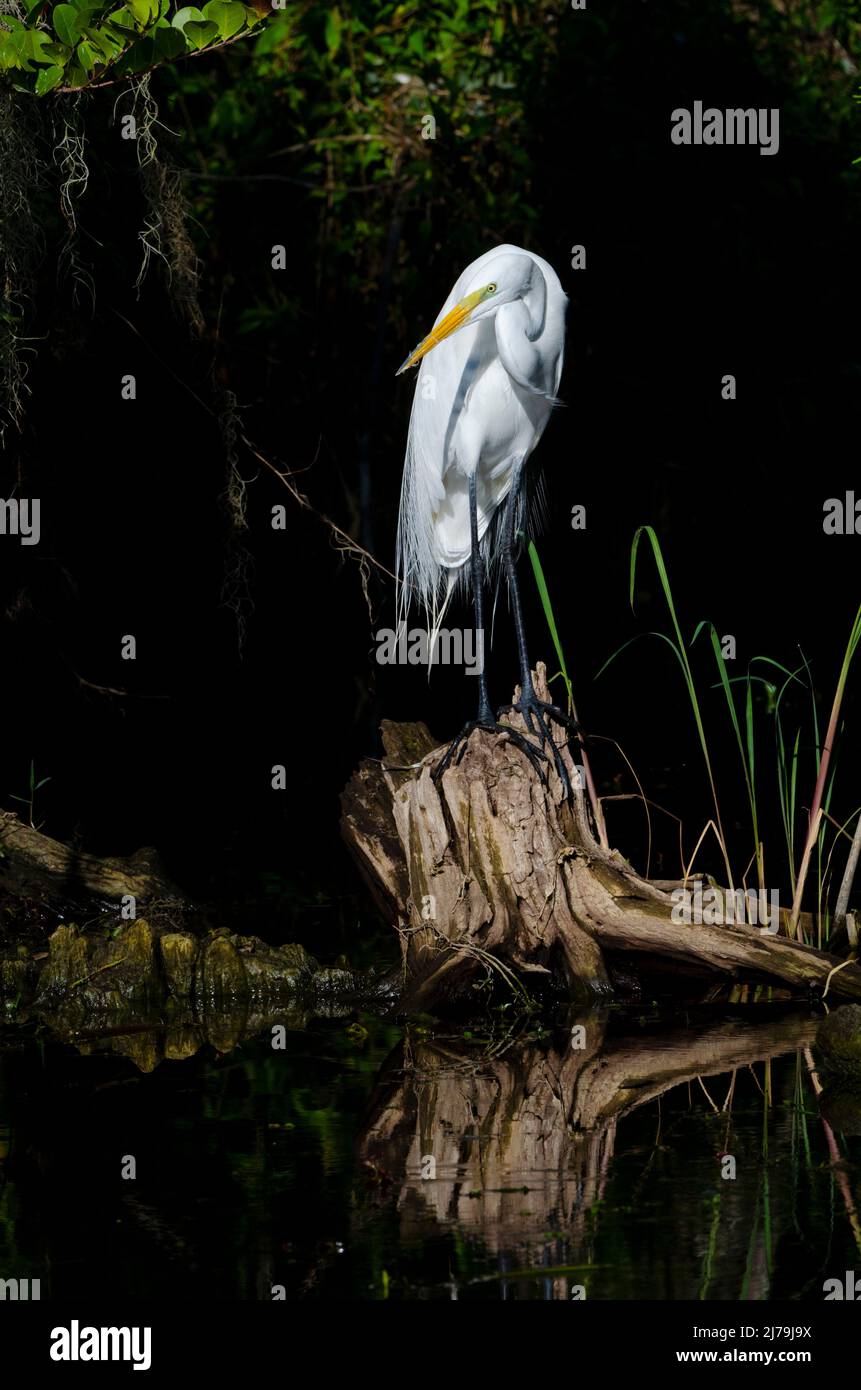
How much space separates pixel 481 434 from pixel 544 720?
129 cm

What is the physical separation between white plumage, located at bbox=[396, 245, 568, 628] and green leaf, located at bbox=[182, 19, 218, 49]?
1857 millimetres

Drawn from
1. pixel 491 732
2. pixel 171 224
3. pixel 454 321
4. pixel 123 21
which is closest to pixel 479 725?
pixel 491 732

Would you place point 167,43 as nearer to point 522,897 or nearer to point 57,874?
point 522,897

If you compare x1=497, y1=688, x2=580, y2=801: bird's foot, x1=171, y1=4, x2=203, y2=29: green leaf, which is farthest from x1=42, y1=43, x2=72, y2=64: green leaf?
x1=497, y1=688, x2=580, y2=801: bird's foot

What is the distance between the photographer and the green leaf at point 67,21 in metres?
4.36

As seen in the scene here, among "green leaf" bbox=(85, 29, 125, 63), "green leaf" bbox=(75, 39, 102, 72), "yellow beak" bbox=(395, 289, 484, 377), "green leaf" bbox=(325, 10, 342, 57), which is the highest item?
"green leaf" bbox=(325, 10, 342, 57)

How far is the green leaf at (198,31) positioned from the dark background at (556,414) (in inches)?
248

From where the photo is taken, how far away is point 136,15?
4.38 m

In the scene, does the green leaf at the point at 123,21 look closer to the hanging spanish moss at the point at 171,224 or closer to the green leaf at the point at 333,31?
the hanging spanish moss at the point at 171,224

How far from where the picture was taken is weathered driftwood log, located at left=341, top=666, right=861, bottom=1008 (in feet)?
18.3

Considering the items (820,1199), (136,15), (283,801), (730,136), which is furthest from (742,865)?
(730,136)

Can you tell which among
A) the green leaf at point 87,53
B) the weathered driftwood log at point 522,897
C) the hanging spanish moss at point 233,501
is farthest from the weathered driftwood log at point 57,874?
the green leaf at point 87,53

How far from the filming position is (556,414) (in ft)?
39.5

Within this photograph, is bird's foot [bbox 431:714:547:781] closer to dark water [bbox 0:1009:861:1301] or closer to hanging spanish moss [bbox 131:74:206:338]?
dark water [bbox 0:1009:861:1301]
